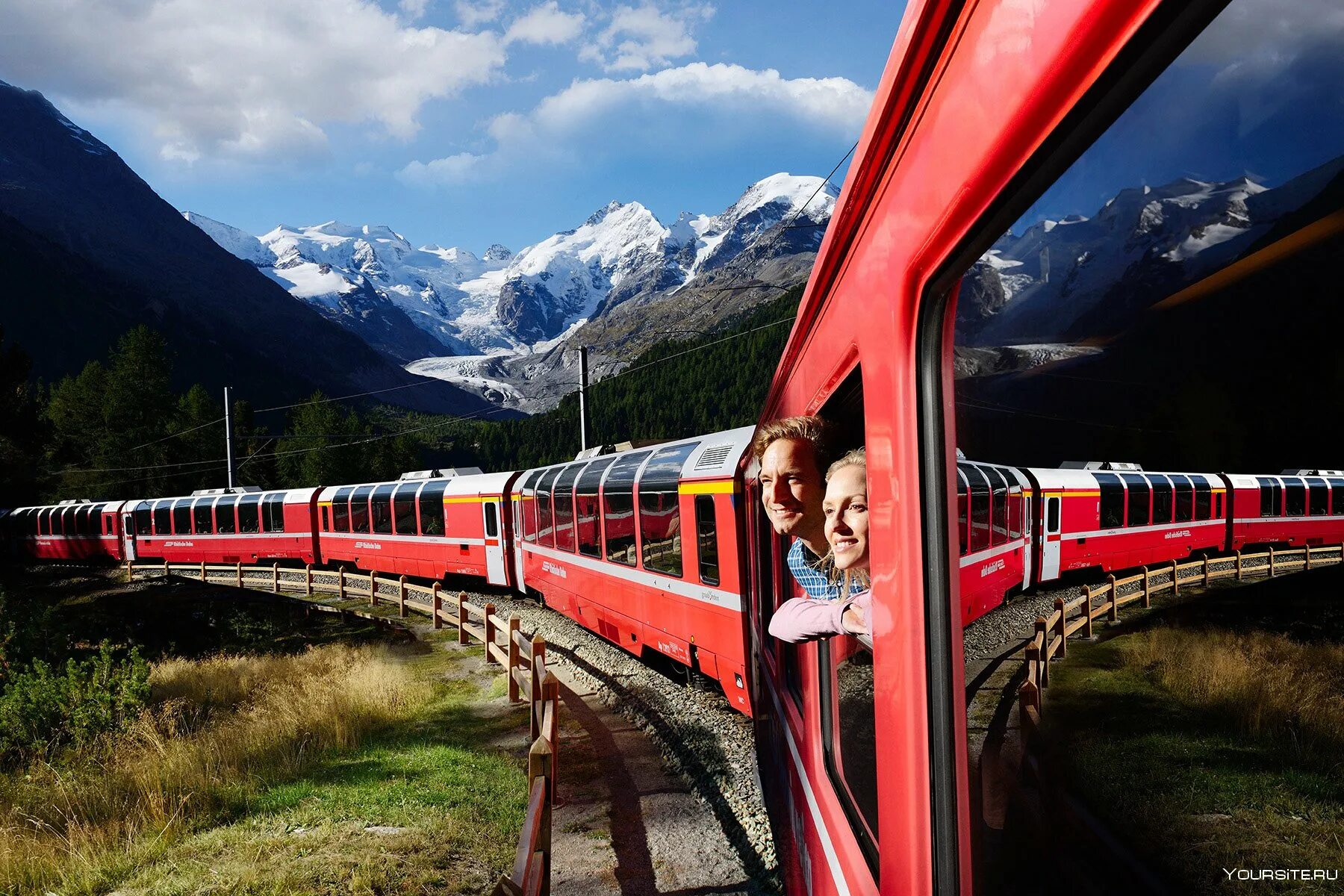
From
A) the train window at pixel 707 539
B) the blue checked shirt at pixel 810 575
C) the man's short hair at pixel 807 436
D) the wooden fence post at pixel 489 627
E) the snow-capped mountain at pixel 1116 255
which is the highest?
the snow-capped mountain at pixel 1116 255

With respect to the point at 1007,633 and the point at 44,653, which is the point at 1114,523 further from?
the point at 44,653

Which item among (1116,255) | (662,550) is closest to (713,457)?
(662,550)

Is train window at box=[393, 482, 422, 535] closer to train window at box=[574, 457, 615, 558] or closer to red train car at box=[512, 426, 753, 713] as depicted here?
red train car at box=[512, 426, 753, 713]

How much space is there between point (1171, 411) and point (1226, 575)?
0.34m

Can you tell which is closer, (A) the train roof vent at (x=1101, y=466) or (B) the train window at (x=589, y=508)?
(A) the train roof vent at (x=1101, y=466)

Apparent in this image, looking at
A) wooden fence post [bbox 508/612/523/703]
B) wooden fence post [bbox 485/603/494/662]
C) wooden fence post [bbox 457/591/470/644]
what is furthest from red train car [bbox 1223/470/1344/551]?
wooden fence post [bbox 457/591/470/644]

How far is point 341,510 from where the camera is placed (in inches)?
916

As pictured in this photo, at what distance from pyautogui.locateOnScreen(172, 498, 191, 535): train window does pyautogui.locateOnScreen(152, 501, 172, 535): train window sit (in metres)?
0.25

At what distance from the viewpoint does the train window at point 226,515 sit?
26375mm

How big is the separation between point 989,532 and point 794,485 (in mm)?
766

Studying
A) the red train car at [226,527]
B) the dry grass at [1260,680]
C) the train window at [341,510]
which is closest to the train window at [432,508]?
the train window at [341,510]

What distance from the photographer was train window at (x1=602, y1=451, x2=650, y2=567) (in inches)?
398

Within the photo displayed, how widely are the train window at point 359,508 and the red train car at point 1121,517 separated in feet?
74.4

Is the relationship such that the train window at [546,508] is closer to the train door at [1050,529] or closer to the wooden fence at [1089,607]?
the train door at [1050,529]
